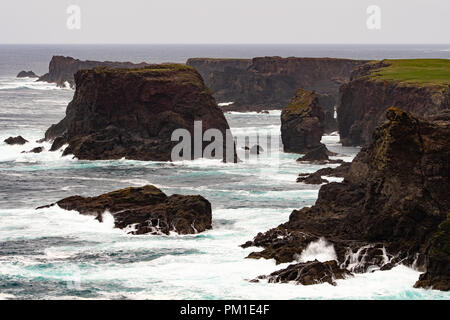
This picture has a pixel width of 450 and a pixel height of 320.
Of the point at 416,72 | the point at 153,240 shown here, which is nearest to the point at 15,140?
the point at 416,72

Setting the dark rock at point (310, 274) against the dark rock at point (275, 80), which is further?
the dark rock at point (275, 80)

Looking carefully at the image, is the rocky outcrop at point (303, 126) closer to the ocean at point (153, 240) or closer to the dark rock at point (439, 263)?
the ocean at point (153, 240)

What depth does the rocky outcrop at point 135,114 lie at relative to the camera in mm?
76375

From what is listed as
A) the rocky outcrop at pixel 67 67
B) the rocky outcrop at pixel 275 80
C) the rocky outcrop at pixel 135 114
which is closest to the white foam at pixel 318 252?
the rocky outcrop at pixel 135 114

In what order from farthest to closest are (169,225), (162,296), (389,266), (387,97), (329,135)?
1. (329,135)
2. (387,97)
3. (169,225)
4. (389,266)
5. (162,296)

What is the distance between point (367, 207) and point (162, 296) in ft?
35.9

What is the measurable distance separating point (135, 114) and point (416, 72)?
32.0 m

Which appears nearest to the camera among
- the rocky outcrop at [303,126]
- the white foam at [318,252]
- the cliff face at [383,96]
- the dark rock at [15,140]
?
the white foam at [318,252]

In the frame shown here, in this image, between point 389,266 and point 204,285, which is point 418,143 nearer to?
point 389,266

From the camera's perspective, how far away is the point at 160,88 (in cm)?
7875

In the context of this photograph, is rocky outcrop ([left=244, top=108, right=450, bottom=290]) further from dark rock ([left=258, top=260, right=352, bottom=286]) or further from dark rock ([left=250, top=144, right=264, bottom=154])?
dark rock ([left=250, top=144, right=264, bottom=154])

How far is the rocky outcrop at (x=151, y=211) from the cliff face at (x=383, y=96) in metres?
35.0

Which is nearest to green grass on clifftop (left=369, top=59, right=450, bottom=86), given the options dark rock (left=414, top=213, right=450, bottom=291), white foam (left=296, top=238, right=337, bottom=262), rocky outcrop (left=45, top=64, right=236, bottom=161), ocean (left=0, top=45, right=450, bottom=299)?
ocean (left=0, top=45, right=450, bottom=299)
